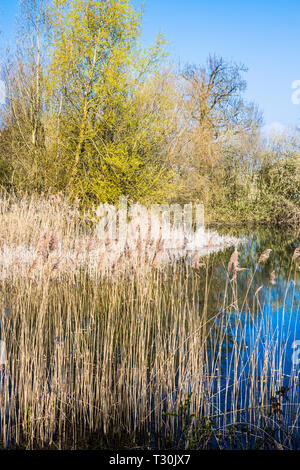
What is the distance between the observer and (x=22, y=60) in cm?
1181

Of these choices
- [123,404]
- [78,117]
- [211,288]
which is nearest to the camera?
[123,404]

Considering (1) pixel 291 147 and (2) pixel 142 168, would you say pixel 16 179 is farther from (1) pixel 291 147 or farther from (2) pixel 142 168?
(1) pixel 291 147

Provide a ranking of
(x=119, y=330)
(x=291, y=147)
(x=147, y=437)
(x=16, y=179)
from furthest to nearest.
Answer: (x=291, y=147) < (x=16, y=179) < (x=119, y=330) < (x=147, y=437)

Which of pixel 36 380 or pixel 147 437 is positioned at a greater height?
pixel 36 380

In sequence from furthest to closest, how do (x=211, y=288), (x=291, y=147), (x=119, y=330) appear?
1. (x=291, y=147)
2. (x=211, y=288)
3. (x=119, y=330)

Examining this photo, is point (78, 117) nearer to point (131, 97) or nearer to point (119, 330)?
point (131, 97)

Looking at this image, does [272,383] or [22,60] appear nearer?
[272,383]

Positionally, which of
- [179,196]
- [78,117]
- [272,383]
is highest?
[78,117]

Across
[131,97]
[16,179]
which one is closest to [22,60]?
[131,97]

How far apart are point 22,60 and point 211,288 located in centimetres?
897

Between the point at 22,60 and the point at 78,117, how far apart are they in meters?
2.42

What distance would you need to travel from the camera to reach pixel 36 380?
9.64ft
